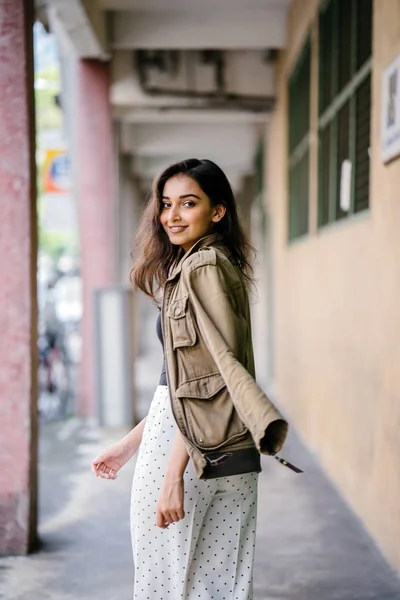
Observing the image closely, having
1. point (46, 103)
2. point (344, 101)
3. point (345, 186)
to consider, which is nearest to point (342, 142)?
point (344, 101)

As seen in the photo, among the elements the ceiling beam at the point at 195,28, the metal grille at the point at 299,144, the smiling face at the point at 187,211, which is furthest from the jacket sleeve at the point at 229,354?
the ceiling beam at the point at 195,28

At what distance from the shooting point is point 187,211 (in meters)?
2.31

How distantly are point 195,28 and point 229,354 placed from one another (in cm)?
676

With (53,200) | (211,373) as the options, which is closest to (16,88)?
(211,373)

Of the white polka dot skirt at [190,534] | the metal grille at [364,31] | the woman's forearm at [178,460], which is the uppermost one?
the metal grille at [364,31]

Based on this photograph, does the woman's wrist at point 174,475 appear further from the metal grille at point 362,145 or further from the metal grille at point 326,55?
the metal grille at point 326,55

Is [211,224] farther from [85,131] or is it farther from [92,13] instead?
[85,131]

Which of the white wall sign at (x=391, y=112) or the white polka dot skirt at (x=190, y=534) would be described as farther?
the white wall sign at (x=391, y=112)

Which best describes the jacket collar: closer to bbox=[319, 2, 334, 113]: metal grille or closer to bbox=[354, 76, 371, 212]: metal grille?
bbox=[354, 76, 371, 212]: metal grille

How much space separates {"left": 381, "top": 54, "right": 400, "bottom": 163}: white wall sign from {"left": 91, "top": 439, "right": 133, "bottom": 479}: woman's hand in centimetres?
197

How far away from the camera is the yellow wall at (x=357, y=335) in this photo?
3.82 meters

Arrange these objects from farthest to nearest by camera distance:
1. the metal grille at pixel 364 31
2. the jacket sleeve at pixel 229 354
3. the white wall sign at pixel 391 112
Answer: the metal grille at pixel 364 31 < the white wall sign at pixel 391 112 < the jacket sleeve at pixel 229 354

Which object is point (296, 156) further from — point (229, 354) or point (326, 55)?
point (229, 354)

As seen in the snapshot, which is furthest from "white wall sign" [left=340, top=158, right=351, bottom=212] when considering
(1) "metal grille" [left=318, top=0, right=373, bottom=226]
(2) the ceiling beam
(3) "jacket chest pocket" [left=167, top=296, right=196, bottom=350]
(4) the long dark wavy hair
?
(2) the ceiling beam
